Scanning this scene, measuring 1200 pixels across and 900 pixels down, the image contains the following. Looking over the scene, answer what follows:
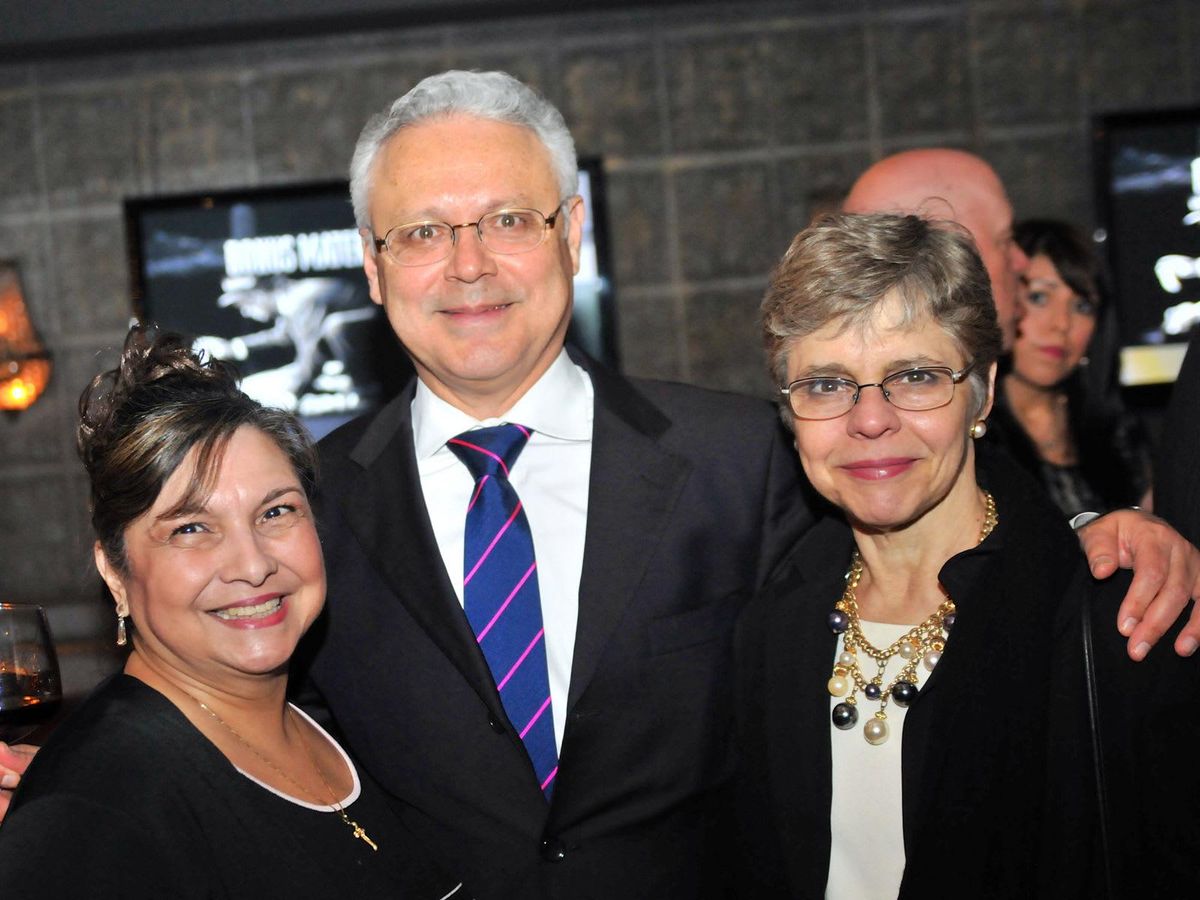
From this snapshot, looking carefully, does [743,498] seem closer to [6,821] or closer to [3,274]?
[6,821]

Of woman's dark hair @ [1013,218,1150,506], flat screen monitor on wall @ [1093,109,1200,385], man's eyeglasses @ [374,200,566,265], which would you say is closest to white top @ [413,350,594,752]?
man's eyeglasses @ [374,200,566,265]

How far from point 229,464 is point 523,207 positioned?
0.69 meters

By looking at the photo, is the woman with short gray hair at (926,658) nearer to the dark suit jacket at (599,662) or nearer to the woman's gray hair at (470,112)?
the dark suit jacket at (599,662)

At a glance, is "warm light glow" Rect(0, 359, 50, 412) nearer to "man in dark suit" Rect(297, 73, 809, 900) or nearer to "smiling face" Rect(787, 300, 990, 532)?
"man in dark suit" Rect(297, 73, 809, 900)

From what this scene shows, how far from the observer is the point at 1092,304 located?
3850 mm

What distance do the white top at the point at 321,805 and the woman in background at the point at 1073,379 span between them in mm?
2320

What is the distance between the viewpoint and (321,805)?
1.73 m

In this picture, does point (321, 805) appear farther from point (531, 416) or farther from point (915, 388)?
point (915, 388)

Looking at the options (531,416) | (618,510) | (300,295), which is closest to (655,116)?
(300,295)

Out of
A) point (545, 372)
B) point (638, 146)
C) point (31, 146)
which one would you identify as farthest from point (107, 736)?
point (31, 146)

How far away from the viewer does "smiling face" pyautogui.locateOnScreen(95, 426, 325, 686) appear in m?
1.69

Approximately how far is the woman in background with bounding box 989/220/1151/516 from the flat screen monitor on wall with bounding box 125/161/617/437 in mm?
1628

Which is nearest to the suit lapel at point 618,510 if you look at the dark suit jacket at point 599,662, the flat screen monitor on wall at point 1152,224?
the dark suit jacket at point 599,662

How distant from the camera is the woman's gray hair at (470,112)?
2146 mm
